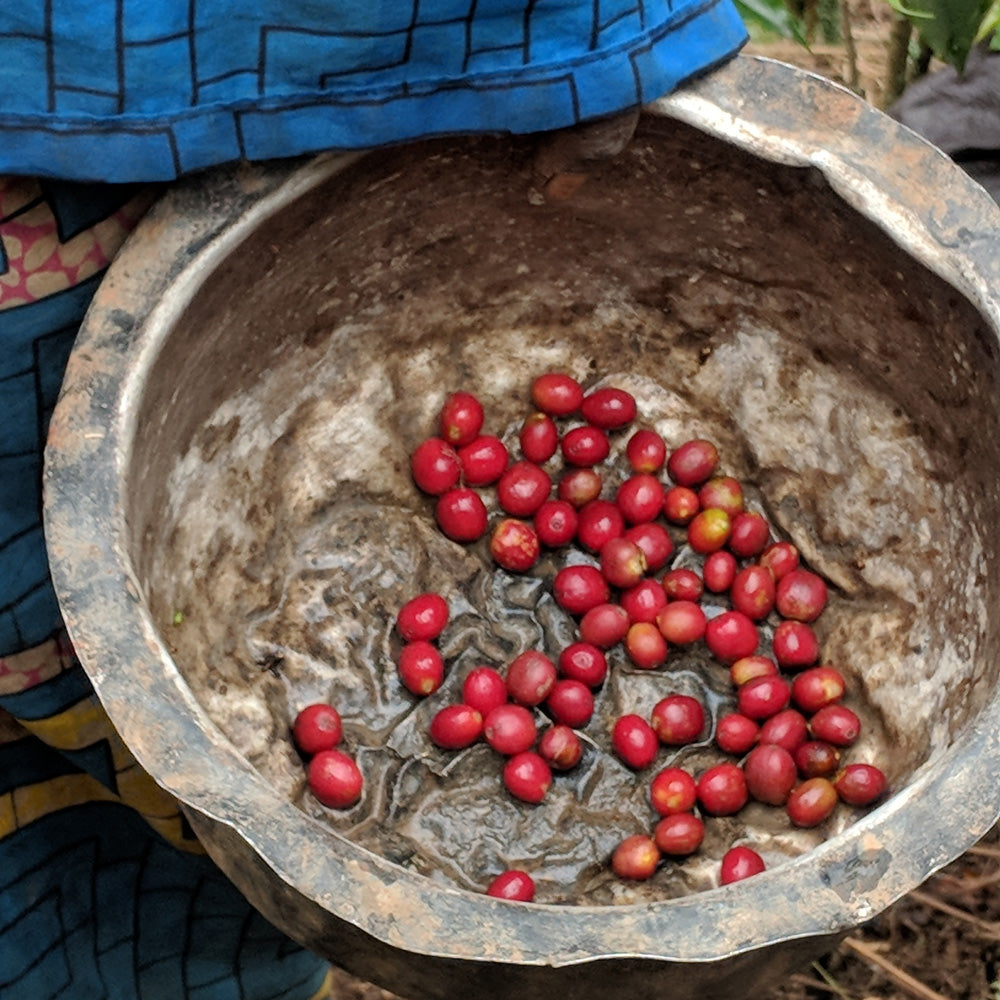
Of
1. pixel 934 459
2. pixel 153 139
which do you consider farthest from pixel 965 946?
pixel 153 139

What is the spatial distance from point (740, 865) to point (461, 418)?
667 millimetres

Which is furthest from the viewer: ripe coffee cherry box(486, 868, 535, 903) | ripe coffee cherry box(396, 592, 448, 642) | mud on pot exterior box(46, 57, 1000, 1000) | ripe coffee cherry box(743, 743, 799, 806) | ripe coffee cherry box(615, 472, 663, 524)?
ripe coffee cherry box(615, 472, 663, 524)

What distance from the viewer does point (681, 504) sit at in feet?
5.54

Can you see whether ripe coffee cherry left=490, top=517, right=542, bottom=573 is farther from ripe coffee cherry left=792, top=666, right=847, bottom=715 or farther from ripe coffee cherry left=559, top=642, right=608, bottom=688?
ripe coffee cherry left=792, top=666, right=847, bottom=715

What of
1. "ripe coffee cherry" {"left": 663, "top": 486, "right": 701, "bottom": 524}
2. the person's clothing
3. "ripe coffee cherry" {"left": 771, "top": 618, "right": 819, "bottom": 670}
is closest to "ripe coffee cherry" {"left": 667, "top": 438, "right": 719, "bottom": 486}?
"ripe coffee cherry" {"left": 663, "top": 486, "right": 701, "bottom": 524}

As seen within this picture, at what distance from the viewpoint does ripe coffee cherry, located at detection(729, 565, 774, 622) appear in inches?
64.0

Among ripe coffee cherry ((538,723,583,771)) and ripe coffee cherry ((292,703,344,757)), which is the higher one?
ripe coffee cherry ((292,703,344,757))

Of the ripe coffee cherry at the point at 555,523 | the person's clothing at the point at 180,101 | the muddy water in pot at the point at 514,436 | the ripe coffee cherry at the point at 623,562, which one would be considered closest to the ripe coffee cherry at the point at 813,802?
the muddy water in pot at the point at 514,436

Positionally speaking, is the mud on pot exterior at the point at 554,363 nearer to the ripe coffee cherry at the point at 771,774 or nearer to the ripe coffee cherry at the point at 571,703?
the ripe coffee cherry at the point at 771,774

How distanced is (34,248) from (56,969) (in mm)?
1113

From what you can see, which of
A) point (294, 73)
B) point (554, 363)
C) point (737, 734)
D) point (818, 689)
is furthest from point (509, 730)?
point (294, 73)

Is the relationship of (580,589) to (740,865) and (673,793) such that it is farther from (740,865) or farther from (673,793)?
(740,865)

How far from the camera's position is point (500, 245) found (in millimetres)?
1593

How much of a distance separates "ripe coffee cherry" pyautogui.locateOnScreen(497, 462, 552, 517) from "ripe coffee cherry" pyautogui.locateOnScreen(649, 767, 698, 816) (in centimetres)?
41
